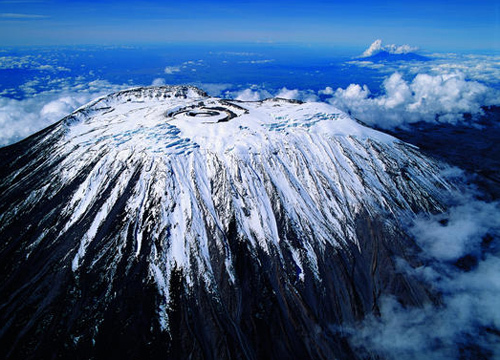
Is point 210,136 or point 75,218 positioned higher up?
point 210,136

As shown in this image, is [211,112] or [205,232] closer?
[205,232]

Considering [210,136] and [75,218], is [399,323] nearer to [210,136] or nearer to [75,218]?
[210,136]

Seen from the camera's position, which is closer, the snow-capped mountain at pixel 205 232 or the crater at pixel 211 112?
the snow-capped mountain at pixel 205 232

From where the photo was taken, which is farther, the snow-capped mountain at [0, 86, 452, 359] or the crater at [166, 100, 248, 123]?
the crater at [166, 100, 248, 123]

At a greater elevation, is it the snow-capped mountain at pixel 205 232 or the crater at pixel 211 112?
the crater at pixel 211 112

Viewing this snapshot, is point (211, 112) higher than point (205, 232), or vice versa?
point (211, 112)

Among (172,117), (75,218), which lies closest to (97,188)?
(75,218)

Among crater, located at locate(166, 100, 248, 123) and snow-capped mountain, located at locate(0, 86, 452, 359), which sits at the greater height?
crater, located at locate(166, 100, 248, 123)

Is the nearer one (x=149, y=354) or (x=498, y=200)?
(x=149, y=354)
